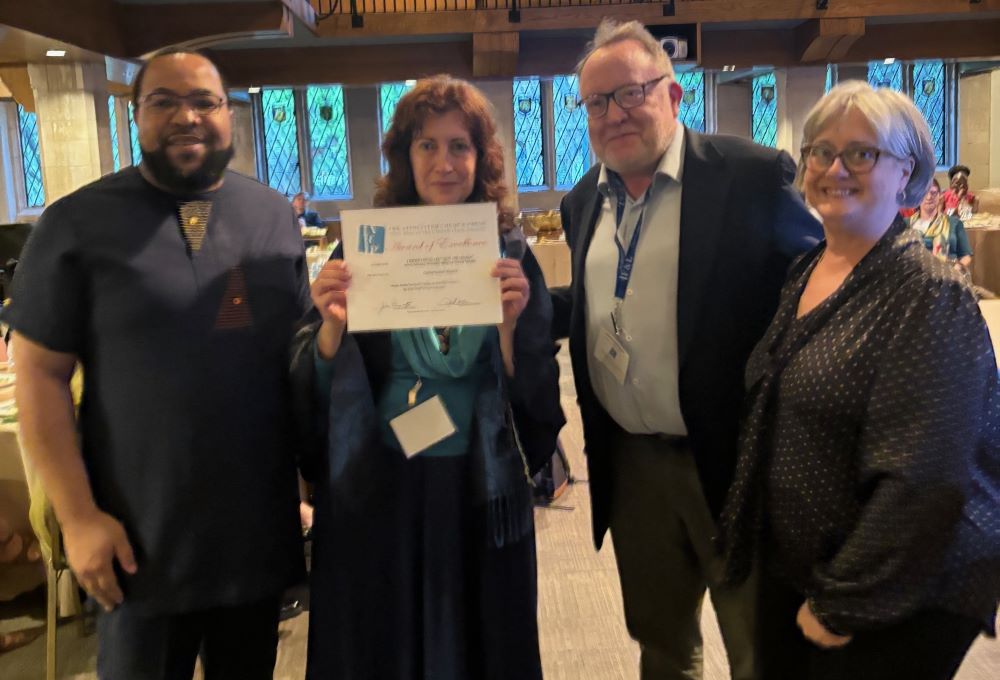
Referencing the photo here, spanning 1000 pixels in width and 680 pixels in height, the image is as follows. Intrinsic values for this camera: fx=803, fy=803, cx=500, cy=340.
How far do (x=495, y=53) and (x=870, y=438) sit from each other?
9.17 m

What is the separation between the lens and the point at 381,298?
155 cm

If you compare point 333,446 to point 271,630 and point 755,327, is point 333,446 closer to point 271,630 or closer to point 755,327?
point 271,630

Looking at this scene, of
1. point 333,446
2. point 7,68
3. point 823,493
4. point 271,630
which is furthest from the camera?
point 7,68

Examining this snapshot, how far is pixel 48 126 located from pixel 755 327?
7.51 m

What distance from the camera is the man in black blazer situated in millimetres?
1733

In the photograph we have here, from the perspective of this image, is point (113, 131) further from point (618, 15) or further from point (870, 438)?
point (870, 438)

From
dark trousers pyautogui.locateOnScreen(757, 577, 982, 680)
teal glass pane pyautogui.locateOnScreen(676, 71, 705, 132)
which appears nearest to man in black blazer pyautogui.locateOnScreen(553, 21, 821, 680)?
dark trousers pyautogui.locateOnScreen(757, 577, 982, 680)

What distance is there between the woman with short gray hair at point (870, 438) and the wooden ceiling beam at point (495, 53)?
8623mm

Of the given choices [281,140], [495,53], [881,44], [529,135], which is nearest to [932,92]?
[881,44]

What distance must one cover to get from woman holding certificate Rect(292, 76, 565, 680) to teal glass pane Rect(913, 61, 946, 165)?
15092 mm

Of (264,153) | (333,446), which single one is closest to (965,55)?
(264,153)

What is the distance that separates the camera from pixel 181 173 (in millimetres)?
1554

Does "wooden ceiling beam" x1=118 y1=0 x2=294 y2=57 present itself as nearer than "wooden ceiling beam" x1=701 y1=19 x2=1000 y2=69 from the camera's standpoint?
Yes
